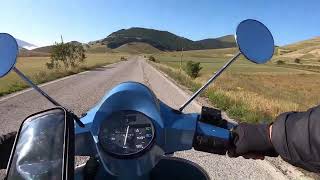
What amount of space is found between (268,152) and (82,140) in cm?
80

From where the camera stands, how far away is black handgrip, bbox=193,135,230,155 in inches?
89.7

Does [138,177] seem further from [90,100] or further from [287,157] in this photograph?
[90,100]

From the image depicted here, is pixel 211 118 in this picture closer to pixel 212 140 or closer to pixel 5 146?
pixel 212 140

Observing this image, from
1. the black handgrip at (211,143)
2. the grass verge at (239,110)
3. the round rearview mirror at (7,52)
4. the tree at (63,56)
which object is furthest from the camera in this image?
the tree at (63,56)

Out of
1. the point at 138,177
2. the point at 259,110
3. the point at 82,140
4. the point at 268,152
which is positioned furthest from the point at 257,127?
the point at 259,110

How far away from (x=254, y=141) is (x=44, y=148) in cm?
82

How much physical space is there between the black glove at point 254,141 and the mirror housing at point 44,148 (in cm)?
73

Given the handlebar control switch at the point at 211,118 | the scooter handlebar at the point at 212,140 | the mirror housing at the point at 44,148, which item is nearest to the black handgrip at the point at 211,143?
the scooter handlebar at the point at 212,140

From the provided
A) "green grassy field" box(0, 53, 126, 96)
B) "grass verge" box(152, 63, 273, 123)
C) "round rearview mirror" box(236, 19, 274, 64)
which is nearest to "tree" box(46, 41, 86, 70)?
"green grassy field" box(0, 53, 126, 96)

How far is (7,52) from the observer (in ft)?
8.07

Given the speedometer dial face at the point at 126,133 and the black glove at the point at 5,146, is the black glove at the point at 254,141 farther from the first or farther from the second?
the black glove at the point at 5,146

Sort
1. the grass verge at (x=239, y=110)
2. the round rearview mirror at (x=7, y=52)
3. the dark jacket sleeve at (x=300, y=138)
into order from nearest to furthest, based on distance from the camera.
Answer: the dark jacket sleeve at (x=300, y=138), the round rearview mirror at (x=7, y=52), the grass verge at (x=239, y=110)

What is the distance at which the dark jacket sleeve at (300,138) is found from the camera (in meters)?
1.47

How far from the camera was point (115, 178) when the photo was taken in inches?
88.6
